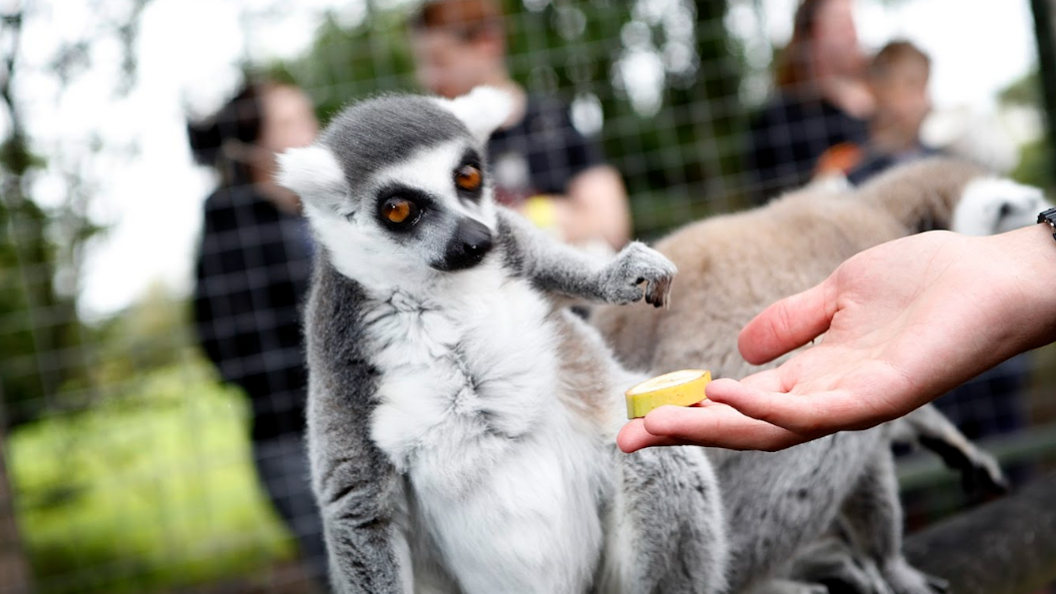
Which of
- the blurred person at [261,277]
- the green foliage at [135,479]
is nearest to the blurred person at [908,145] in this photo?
the blurred person at [261,277]

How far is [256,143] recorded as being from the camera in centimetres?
325

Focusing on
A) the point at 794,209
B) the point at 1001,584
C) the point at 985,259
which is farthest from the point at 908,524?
the point at 985,259

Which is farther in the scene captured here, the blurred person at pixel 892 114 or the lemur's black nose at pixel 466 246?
the blurred person at pixel 892 114

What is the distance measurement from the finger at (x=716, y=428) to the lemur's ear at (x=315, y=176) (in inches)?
29.2

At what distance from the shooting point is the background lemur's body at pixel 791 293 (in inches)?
70.9

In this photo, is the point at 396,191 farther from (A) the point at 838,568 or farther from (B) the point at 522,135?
(B) the point at 522,135

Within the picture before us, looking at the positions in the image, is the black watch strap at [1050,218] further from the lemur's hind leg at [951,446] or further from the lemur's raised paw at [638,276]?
the lemur's hind leg at [951,446]

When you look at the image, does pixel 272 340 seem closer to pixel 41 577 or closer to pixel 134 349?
pixel 134 349

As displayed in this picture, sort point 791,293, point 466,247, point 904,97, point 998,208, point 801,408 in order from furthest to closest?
point 904,97 → point 998,208 → point 791,293 → point 466,247 → point 801,408

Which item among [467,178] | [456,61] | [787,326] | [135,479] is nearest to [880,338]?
[787,326]

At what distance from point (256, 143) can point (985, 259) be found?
8.29 feet

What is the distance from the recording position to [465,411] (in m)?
1.45

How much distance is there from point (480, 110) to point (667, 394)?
2.54 ft

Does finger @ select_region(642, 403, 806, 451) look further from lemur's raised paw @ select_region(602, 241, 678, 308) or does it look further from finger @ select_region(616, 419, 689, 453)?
lemur's raised paw @ select_region(602, 241, 678, 308)
